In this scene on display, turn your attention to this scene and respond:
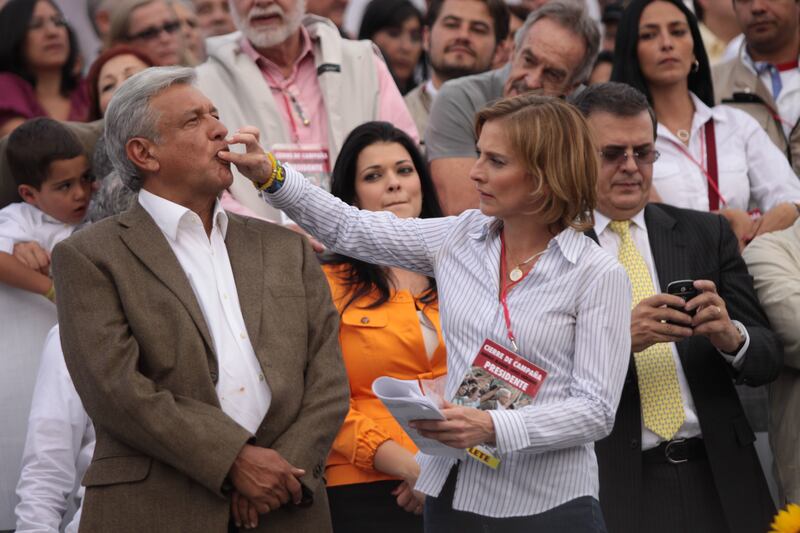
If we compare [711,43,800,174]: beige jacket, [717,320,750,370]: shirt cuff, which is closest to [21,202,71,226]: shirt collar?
[717,320,750,370]: shirt cuff

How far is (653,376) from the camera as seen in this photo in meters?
4.57

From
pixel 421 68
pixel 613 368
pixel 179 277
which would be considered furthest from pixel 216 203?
pixel 421 68

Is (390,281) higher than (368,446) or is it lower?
higher

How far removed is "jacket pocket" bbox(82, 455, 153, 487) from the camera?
3.62 meters

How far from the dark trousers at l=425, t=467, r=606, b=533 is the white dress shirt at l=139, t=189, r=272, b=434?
62 cm

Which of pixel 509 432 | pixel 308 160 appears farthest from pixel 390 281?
pixel 509 432

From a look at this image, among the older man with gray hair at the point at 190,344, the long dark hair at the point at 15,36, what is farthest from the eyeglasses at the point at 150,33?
the older man with gray hair at the point at 190,344

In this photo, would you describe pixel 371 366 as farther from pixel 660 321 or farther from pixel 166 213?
pixel 166 213

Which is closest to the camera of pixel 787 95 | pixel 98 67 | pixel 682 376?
pixel 682 376

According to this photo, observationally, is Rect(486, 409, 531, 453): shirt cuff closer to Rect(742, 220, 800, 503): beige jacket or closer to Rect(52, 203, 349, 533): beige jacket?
Rect(52, 203, 349, 533): beige jacket

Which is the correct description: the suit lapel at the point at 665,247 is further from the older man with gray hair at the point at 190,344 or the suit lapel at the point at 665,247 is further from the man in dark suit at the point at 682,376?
the older man with gray hair at the point at 190,344

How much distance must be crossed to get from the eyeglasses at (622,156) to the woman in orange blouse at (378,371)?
0.83 meters

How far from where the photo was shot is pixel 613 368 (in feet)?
11.4

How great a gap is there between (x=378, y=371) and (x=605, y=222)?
1019mm
